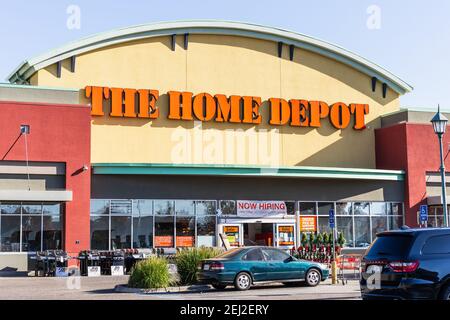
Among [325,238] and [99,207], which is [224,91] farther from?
[325,238]

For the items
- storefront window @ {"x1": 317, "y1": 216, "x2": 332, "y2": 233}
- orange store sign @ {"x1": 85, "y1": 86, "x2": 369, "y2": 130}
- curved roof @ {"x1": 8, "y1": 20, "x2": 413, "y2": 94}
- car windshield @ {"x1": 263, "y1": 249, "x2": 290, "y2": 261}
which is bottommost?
car windshield @ {"x1": 263, "y1": 249, "x2": 290, "y2": 261}

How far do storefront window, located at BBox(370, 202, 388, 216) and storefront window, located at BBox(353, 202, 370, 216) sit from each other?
1.11 ft

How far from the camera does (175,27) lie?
36.7 m

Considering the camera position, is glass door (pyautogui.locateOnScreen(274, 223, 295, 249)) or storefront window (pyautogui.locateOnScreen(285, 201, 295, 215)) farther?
storefront window (pyautogui.locateOnScreen(285, 201, 295, 215))

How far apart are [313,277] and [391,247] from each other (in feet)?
28.8

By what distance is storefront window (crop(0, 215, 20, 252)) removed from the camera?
1216 inches

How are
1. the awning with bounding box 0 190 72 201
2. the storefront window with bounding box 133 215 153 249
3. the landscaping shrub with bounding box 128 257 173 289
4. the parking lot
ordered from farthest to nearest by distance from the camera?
the storefront window with bounding box 133 215 153 249
the awning with bounding box 0 190 72 201
the landscaping shrub with bounding box 128 257 173 289
the parking lot

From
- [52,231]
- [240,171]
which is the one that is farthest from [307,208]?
[52,231]

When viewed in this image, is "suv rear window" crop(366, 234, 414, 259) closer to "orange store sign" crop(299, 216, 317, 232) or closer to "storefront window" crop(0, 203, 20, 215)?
"storefront window" crop(0, 203, 20, 215)

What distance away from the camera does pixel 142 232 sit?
33656 millimetres

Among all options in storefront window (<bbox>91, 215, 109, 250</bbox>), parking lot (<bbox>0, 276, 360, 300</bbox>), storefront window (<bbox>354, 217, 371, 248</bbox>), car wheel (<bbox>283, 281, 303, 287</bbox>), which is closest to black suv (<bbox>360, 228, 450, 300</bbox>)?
parking lot (<bbox>0, 276, 360, 300</bbox>)

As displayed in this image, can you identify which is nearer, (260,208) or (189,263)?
(189,263)

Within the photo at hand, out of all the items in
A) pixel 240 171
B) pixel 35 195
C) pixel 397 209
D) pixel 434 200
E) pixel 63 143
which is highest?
pixel 63 143
